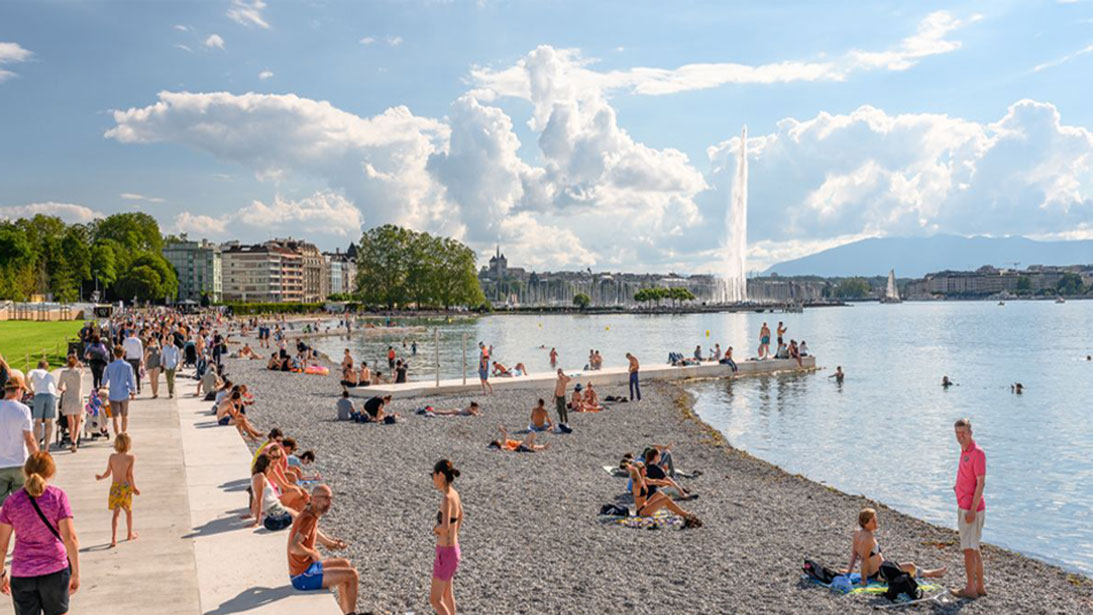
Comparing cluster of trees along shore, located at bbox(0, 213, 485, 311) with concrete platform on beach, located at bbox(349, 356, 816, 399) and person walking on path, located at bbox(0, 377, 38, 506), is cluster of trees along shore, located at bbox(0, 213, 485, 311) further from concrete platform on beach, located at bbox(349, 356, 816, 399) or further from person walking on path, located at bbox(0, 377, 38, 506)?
person walking on path, located at bbox(0, 377, 38, 506)

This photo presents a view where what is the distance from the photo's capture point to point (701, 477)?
1766 cm

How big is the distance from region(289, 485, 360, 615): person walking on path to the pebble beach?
2.23ft

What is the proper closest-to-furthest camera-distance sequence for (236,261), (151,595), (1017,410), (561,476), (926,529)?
(151,595) → (926,529) → (561,476) → (1017,410) → (236,261)

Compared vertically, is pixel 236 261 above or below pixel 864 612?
above

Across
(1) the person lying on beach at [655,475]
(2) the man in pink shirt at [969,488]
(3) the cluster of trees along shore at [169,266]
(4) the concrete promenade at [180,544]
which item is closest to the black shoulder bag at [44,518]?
(4) the concrete promenade at [180,544]

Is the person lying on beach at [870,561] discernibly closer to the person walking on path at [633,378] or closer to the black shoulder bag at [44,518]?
the black shoulder bag at [44,518]

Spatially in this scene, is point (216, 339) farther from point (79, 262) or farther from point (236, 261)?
point (236, 261)

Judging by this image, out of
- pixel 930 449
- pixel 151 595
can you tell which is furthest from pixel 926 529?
pixel 151 595

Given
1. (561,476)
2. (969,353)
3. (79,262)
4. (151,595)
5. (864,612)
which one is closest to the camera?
(151,595)

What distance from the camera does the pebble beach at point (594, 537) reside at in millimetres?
9492

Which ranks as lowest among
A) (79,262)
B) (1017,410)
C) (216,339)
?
(1017,410)

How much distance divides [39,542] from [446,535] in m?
3.09

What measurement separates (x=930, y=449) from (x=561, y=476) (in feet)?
42.6

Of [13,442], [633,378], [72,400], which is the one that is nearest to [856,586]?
[13,442]
